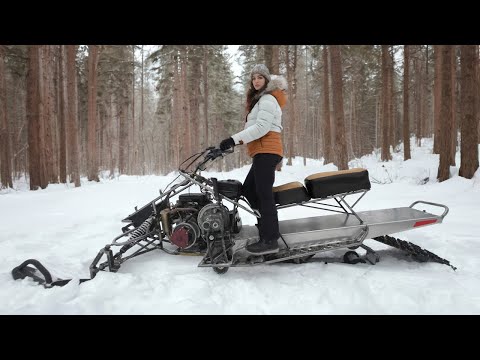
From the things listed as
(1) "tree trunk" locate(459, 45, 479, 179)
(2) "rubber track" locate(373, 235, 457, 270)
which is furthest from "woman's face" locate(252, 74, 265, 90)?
(1) "tree trunk" locate(459, 45, 479, 179)

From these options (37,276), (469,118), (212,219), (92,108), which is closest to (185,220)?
(212,219)

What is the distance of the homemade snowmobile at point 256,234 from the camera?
3.56m

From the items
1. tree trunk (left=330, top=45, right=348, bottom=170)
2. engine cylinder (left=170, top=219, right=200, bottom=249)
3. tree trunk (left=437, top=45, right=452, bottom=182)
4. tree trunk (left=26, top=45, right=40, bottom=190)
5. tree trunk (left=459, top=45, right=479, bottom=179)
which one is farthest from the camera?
tree trunk (left=26, top=45, right=40, bottom=190)

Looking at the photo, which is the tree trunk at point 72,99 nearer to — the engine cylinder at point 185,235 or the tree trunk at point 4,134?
the tree trunk at point 4,134

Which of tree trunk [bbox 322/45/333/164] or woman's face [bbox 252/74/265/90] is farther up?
tree trunk [bbox 322/45/333/164]

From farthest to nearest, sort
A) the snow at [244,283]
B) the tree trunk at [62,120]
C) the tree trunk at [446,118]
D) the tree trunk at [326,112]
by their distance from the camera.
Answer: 1. the tree trunk at [326,112]
2. the tree trunk at [62,120]
3. the tree trunk at [446,118]
4. the snow at [244,283]

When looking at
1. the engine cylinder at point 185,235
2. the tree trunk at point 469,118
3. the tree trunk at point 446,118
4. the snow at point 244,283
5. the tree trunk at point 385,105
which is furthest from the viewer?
the tree trunk at point 385,105

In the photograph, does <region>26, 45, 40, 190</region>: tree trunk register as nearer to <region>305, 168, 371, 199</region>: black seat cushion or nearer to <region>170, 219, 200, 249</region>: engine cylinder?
<region>170, 219, 200, 249</region>: engine cylinder

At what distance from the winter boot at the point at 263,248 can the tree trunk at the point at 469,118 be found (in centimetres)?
759

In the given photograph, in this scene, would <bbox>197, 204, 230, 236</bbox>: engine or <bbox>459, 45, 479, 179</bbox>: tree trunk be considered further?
<bbox>459, 45, 479, 179</bbox>: tree trunk

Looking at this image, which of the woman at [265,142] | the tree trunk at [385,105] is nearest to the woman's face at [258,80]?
the woman at [265,142]

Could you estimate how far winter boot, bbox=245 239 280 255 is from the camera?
3.50 m

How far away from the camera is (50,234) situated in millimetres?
5172
